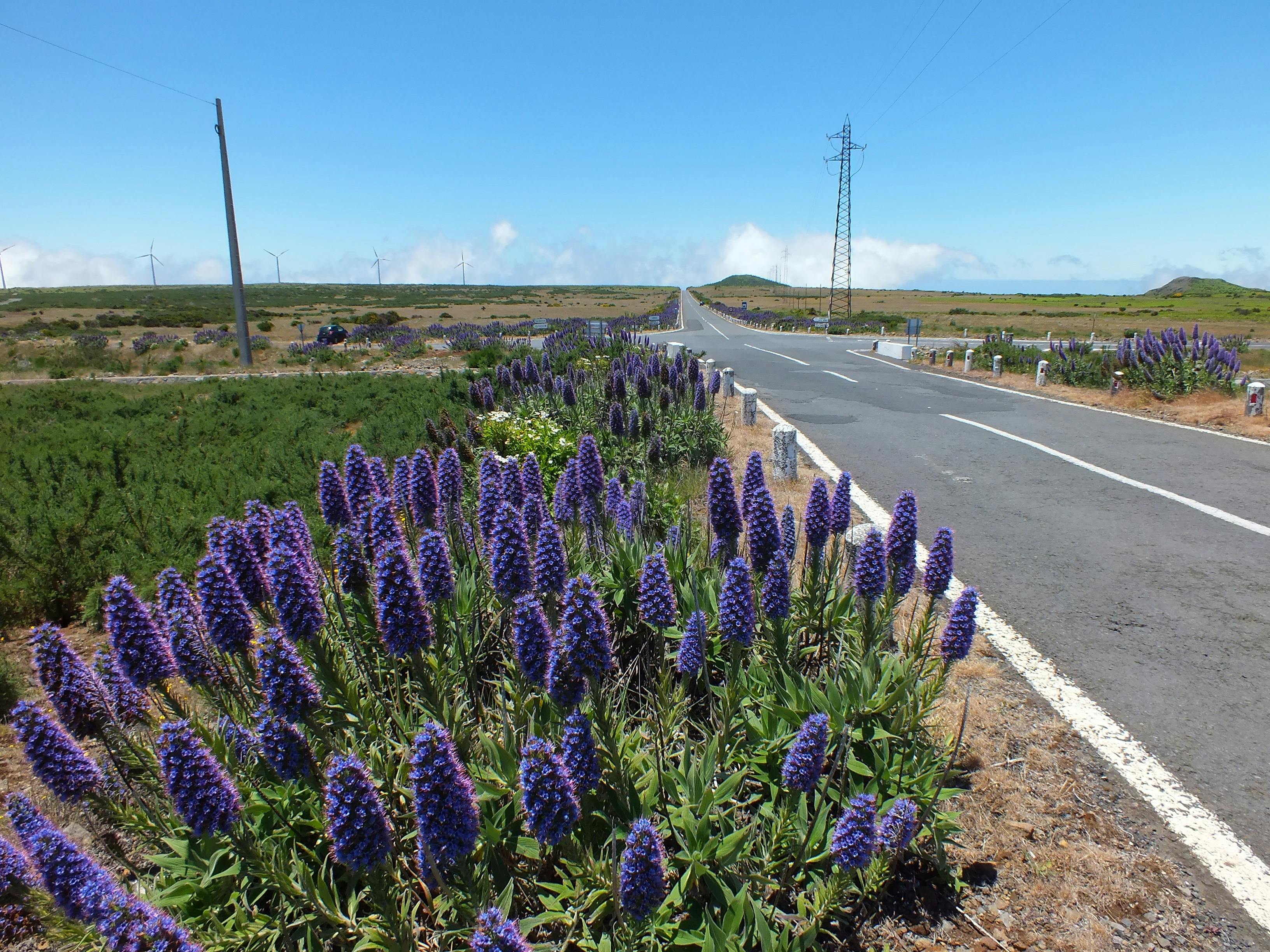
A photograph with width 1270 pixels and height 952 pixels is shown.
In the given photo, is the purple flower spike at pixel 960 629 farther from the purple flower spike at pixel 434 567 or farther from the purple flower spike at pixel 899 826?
the purple flower spike at pixel 434 567

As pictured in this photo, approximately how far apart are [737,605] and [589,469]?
2.18 meters

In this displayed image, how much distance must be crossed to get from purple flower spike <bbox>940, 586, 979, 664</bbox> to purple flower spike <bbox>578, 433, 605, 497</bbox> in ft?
8.36

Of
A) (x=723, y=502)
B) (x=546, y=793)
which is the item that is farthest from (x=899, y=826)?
(x=723, y=502)

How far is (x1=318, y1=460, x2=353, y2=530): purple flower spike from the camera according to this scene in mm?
3764

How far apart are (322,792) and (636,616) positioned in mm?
2032

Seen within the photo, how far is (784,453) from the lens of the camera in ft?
26.1

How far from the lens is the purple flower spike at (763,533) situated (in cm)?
351

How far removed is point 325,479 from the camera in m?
3.76

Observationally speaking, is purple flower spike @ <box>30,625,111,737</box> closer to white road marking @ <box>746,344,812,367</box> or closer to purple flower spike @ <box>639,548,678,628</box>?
purple flower spike @ <box>639,548,678,628</box>

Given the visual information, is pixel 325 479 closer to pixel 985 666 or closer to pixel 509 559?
pixel 509 559

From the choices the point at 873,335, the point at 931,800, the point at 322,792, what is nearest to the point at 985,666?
the point at 931,800

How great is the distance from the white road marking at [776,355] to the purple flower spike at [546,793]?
23.1 m

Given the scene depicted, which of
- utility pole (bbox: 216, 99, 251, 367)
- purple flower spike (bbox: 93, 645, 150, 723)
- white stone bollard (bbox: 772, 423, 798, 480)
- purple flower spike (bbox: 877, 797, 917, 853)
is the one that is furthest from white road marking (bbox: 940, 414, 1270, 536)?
utility pole (bbox: 216, 99, 251, 367)

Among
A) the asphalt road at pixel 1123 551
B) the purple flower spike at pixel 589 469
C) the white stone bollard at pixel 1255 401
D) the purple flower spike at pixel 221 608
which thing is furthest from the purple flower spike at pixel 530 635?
the white stone bollard at pixel 1255 401
